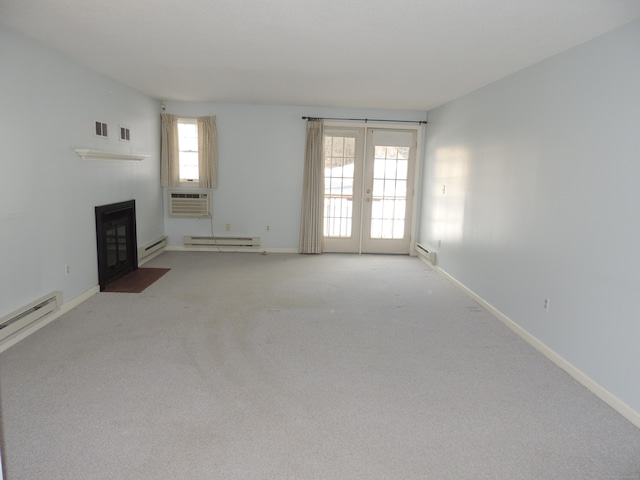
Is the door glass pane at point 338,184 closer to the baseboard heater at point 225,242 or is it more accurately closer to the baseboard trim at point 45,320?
the baseboard heater at point 225,242

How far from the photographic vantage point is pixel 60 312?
13.5ft

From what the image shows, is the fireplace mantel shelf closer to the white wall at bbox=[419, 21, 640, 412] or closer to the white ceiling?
the white ceiling

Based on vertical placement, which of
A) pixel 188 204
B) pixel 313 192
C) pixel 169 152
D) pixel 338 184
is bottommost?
pixel 188 204

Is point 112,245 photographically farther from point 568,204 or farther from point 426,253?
point 568,204

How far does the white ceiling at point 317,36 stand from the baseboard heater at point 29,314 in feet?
7.11

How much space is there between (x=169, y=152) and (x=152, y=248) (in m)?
1.54

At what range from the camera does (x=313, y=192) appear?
7082 mm

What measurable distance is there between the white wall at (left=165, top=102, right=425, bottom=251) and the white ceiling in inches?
76.8

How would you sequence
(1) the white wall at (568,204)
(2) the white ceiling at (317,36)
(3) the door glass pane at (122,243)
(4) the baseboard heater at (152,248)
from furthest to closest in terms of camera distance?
(4) the baseboard heater at (152,248) → (3) the door glass pane at (122,243) → (1) the white wall at (568,204) → (2) the white ceiling at (317,36)

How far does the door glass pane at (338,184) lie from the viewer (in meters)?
7.15

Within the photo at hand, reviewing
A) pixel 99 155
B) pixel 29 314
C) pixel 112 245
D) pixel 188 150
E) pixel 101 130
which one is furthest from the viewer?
pixel 188 150

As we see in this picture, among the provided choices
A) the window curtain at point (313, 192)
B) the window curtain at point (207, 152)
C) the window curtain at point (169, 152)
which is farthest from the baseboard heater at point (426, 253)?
the window curtain at point (169, 152)

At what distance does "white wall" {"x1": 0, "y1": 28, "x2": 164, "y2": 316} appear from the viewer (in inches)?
132

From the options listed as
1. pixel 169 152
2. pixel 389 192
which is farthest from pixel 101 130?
pixel 389 192
